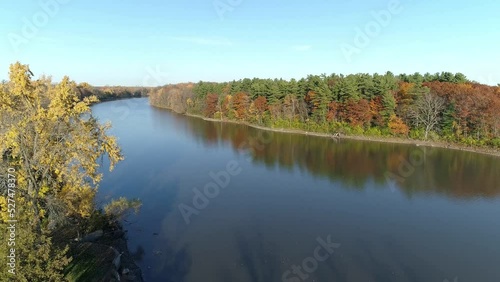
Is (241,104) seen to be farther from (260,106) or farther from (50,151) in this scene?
(50,151)

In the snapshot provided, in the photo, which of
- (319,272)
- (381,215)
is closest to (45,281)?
(319,272)

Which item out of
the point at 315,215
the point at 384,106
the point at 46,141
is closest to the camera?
the point at 46,141

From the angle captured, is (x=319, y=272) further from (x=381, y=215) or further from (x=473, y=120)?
(x=473, y=120)

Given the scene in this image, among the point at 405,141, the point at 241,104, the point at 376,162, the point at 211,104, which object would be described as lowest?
the point at 376,162

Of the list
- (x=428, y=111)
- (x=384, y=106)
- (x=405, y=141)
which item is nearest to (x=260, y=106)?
(x=384, y=106)

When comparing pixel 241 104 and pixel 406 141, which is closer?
pixel 406 141

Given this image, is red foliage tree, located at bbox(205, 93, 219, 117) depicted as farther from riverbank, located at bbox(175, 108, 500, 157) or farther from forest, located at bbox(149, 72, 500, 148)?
riverbank, located at bbox(175, 108, 500, 157)
